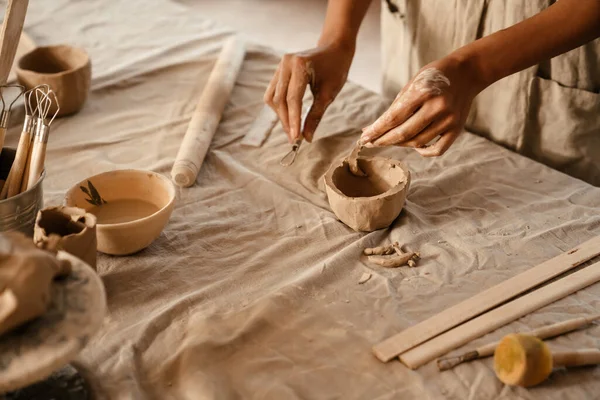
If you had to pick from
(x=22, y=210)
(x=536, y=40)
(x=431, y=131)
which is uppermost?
(x=536, y=40)

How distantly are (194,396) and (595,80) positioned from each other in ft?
3.85

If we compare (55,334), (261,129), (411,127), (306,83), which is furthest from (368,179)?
(55,334)

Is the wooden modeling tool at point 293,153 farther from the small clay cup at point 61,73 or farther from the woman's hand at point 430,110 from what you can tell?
the small clay cup at point 61,73

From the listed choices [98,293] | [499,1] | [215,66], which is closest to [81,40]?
[215,66]

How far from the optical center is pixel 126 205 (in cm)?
131

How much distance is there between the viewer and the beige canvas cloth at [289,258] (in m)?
1.00

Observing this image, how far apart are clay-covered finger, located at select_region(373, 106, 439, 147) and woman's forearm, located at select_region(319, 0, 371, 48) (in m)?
0.41

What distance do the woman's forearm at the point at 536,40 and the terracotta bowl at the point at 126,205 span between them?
→ 66cm

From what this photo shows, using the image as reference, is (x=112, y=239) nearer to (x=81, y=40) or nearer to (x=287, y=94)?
(x=287, y=94)

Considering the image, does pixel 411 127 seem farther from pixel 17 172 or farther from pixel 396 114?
pixel 17 172

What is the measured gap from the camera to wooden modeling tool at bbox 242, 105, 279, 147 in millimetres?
1637

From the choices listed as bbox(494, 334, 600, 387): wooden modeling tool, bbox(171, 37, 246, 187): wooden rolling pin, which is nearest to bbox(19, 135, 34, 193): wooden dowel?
bbox(171, 37, 246, 187): wooden rolling pin

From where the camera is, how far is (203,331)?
1.08 m

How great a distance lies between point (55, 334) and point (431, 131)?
79 centimetres
